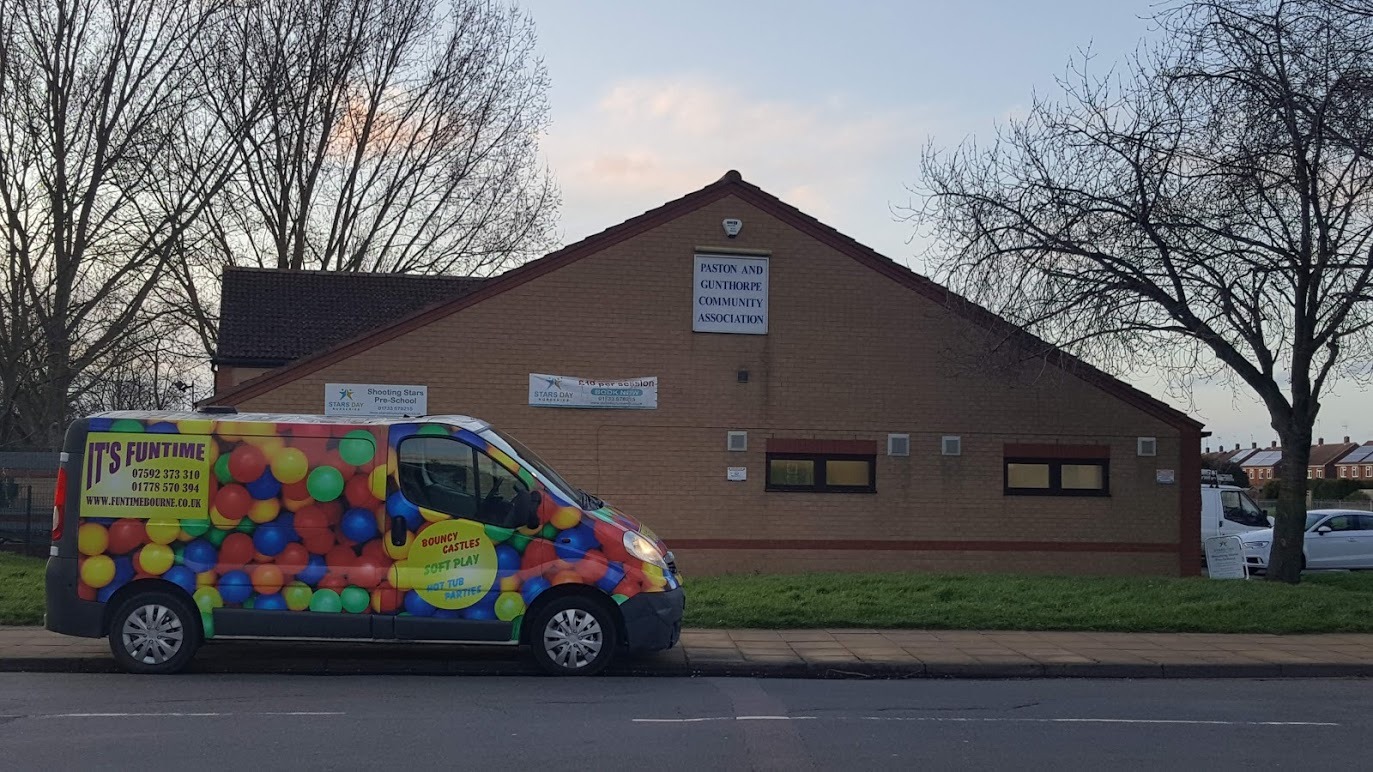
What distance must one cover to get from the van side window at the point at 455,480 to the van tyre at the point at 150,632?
7.30ft

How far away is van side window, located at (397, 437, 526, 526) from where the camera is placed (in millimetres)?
10844

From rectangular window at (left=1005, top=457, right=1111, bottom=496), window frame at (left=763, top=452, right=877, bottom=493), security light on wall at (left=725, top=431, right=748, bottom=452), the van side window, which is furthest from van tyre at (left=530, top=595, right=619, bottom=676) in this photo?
rectangular window at (left=1005, top=457, right=1111, bottom=496)

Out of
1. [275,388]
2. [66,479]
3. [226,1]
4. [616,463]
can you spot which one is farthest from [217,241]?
[66,479]

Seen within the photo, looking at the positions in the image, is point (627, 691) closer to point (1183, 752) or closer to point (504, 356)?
point (1183, 752)

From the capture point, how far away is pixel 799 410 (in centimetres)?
1992

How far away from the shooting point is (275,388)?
18.9 metres

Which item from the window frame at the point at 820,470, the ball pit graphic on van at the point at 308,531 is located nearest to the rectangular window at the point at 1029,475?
the window frame at the point at 820,470

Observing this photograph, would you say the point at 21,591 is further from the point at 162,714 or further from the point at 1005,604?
the point at 1005,604

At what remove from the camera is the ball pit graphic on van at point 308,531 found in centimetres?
1078

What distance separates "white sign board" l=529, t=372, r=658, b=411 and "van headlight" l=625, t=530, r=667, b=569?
8.33 m

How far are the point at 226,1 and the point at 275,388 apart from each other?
511 inches

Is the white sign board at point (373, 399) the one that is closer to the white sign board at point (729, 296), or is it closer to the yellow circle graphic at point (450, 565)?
the white sign board at point (729, 296)

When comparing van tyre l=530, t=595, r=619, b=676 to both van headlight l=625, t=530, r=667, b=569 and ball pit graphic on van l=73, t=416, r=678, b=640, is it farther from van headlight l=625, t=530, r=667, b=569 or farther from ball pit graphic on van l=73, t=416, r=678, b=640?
van headlight l=625, t=530, r=667, b=569

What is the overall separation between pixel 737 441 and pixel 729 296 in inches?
89.8
